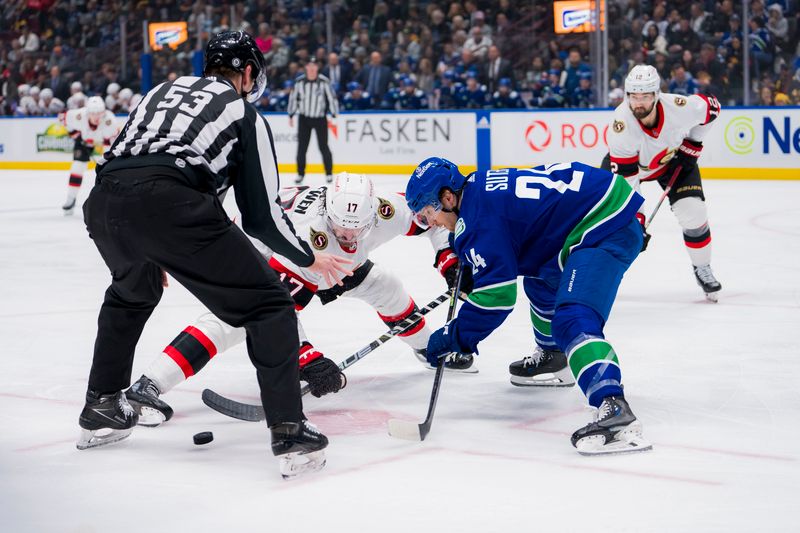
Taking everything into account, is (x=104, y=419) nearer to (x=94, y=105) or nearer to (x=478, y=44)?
(x=94, y=105)

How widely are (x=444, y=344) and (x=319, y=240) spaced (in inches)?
25.4

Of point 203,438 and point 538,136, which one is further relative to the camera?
point 538,136

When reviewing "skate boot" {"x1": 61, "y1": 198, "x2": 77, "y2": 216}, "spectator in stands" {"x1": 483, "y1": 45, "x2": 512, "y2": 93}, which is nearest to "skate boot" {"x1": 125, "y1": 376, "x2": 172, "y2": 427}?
"skate boot" {"x1": 61, "y1": 198, "x2": 77, "y2": 216}

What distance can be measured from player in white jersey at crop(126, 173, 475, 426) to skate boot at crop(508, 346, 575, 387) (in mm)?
260

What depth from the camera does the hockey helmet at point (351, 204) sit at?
3.60 metres

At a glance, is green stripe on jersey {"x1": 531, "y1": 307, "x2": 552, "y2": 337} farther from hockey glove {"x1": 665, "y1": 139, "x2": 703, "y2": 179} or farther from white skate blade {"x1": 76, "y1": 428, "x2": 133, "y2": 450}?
hockey glove {"x1": 665, "y1": 139, "x2": 703, "y2": 179}

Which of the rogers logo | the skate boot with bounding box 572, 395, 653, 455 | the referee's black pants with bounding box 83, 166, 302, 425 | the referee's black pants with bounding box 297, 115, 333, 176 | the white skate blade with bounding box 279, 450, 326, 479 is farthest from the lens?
the referee's black pants with bounding box 297, 115, 333, 176


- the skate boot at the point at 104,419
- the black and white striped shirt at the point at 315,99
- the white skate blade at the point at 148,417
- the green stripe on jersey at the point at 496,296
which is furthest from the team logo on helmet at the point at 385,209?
the black and white striped shirt at the point at 315,99

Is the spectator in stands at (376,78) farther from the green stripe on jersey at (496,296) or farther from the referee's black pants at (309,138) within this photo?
the green stripe on jersey at (496,296)

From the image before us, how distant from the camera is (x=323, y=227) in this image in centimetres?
380

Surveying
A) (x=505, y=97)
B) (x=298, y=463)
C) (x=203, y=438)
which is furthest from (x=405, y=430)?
(x=505, y=97)

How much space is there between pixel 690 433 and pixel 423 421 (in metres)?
0.82

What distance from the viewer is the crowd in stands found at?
11898mm

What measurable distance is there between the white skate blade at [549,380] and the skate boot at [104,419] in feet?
4.64
